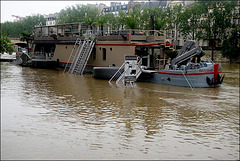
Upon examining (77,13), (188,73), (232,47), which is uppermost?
(77,13)

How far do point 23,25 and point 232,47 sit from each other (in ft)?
212

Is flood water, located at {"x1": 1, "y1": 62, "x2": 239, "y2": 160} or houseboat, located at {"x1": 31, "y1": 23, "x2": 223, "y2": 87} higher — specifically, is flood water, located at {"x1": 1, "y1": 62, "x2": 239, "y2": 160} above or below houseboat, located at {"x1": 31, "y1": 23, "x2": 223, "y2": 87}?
below

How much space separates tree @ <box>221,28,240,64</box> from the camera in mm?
55656

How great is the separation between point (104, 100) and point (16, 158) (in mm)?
8247

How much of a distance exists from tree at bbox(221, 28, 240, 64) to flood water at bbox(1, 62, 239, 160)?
40539mm

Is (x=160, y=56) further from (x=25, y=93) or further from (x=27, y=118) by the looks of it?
(x=27, y=118)

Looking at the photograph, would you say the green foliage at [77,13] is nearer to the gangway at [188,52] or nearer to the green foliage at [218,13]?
the green foliage at [218,13]

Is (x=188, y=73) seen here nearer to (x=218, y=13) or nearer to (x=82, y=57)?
(x=82, y=57)

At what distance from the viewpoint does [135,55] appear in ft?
73.6

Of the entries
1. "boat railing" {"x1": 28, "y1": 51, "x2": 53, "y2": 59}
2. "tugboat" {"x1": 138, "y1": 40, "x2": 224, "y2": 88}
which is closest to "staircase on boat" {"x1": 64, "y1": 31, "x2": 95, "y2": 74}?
"tugboat" {"x1": 138, "y1": 40, "x2": 224, "y2": 88}

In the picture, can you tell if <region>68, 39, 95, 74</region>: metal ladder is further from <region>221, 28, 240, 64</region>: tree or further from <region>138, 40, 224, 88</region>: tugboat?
<region>221, 28, 240, 64</region>: tree

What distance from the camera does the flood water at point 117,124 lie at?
819 centimetres

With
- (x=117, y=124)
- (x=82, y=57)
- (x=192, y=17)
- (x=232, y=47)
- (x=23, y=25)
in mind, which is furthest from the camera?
(x=23, y=25)

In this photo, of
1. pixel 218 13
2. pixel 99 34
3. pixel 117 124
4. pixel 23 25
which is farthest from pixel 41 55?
pixel 23 25
